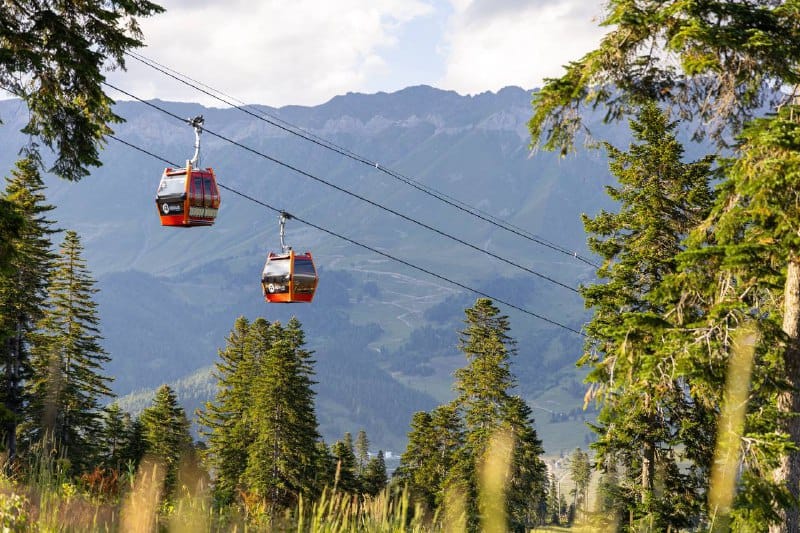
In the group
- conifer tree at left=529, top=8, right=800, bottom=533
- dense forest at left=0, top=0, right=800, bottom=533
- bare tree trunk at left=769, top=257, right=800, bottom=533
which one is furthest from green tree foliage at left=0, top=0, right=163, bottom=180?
bare tree trunk at left=769, top=257, right=800, bottom=533

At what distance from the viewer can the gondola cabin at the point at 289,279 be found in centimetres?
2742

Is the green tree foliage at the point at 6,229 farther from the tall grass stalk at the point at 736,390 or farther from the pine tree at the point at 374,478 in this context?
the pine tree at the point at 374,478

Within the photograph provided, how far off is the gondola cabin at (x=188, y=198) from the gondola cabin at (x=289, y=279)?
157 inches

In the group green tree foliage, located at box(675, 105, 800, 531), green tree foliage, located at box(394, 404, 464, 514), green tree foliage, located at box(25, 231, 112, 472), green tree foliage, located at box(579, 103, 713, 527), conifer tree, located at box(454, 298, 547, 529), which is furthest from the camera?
green tree foliage, located at box(394, 404, 464, 514)

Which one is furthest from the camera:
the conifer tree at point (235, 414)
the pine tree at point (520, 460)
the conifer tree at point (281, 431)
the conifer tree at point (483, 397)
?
the conifer tree at point (235, 414)

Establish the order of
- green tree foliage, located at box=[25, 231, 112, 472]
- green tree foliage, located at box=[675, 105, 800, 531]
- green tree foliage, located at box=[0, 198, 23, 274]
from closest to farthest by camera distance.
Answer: green tree foliage, located at box=[675, 105, 800, 531], green tree foliage, located at box=[0, 198, 23, 274], green tree foliage, located at box=[25, 231, 112, 472]

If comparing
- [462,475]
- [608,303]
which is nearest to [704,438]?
[608,303]

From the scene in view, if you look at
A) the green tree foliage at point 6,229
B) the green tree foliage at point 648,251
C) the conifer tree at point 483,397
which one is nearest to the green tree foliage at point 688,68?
the green tree foliage at point 6,229

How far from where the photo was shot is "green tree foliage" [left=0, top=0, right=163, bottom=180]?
13102 millimetres

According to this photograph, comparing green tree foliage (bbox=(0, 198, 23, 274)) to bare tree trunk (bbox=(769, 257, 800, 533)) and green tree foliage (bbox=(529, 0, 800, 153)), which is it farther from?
bare tree trunk (bbox=(769, 257, 800, 533))

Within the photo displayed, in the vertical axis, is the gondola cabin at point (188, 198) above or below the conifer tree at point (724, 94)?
above

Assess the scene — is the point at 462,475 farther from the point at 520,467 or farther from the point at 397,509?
the point at 397,509

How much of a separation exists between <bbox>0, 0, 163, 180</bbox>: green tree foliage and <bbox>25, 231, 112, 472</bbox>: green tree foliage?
90.9 ft

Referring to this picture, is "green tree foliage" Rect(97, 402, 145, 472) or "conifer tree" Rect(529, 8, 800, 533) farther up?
"conifer tree" Rect(529, 8, 800, 533)
